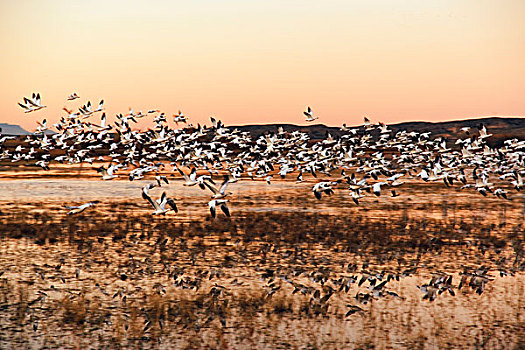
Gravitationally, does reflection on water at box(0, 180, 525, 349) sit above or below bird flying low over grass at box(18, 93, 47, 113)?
below

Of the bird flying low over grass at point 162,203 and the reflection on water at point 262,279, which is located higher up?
the bird flying low over grass at point 162,203

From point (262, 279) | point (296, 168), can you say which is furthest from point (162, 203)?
point (296, 168)

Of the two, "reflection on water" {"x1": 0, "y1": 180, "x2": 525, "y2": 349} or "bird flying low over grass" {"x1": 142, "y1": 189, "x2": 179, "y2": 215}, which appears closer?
"reflection on water" {"x1": 0, "y1": 180, "x2": 525, "y2": 349}

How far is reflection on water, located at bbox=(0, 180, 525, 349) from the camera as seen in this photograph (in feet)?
41.3

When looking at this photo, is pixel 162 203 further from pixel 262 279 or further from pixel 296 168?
pixel 296 168

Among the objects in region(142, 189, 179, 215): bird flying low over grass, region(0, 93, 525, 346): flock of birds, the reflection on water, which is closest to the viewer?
the reflection on water

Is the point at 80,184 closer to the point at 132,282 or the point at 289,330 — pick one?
the point at 132,282

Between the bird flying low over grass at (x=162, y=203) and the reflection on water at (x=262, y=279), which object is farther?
the bird flying low over grass at (x=162, y=203)

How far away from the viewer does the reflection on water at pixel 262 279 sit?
1259 centimetres

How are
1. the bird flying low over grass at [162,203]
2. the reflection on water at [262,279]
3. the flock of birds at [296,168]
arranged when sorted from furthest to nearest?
the bird flying low over grass at [162,203] → the flock of birds at [296,168] → the reflection on water at [262,279]

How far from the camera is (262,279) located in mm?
16750

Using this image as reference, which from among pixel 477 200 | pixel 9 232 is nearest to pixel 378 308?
pixel 9 232

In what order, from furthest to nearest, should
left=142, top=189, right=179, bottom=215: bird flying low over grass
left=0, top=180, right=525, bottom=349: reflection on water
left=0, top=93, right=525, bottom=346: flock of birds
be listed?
left=142, top=189, right=179, bottom=215: bird flying low over grass < left=0, top=93, right=525, bottom=346: flock of birds < left=0, top=180, right=525, bottom=349: reflection on water

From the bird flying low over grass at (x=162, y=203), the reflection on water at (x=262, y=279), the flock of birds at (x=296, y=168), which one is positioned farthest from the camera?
the bird flying low over grass at (x=162, y=203)
